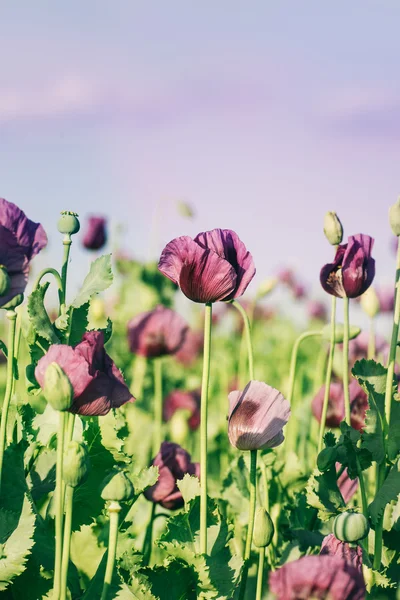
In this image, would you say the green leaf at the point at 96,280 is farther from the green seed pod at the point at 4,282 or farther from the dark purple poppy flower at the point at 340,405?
the dark purple poppy flower at the point at 340,405

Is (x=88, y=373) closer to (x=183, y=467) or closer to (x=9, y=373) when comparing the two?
(x=9, y=373)

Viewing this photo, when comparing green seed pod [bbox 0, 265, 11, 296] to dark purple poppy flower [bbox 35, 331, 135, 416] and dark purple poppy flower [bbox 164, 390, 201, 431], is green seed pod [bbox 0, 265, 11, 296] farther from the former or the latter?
dark purple poppy flower [bbox 164, 390, 201, 431]

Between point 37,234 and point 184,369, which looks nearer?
point 37,234

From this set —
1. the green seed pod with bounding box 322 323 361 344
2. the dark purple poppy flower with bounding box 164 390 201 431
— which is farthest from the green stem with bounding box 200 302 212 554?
the dark purple poppy flower with bounding box 164 390 201 431

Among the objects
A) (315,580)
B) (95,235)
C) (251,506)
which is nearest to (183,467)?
(251,506)

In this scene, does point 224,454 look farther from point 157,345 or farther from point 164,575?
point 164,575

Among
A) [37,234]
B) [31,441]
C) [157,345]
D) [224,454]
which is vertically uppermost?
[37,234]

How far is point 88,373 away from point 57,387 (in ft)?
0.20

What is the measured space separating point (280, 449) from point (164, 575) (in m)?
0.61

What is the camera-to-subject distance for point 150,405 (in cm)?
281

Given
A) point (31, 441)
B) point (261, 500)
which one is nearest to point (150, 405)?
point (261, 500)

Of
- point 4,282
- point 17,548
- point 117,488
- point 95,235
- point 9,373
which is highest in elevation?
point 95,235

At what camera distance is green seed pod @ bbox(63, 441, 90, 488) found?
0.82 m

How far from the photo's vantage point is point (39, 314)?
39.9 inches
